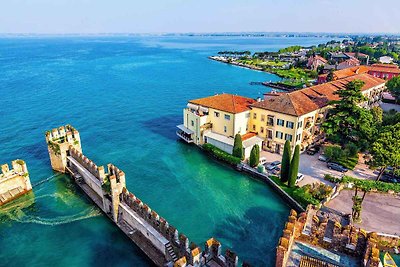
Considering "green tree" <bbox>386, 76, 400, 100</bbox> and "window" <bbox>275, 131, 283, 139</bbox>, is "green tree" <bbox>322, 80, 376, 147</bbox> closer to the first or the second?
"window" <bbox>275, 131, 283, 139</bbox>

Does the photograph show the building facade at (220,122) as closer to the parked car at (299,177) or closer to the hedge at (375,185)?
the parked car at (299,177)

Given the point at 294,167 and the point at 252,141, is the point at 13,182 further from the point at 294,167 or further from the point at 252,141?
the point at 294,167

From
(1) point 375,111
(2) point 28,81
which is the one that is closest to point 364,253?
(1) point 375,111

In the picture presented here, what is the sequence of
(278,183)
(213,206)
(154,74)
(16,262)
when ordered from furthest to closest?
(154,74) → (278,183) → (213,206) → (16,262)

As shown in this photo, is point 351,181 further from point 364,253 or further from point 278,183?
point 364,253

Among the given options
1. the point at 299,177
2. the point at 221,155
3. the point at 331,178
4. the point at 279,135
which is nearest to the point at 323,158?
the point at 331,178

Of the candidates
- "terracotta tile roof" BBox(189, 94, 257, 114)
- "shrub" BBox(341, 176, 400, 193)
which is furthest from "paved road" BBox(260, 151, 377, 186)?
"terracotta tile roof" BBox(189, 94, 257, 114)

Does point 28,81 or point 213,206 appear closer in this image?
point 213,206
